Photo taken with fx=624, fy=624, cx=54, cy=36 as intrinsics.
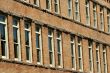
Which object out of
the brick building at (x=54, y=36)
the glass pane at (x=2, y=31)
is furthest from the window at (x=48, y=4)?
the glass pane at (x=2, y=31)

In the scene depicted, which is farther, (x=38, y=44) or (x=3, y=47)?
(x=38, y=44)

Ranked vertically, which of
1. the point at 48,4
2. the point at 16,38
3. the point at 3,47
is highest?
the point at 48,4

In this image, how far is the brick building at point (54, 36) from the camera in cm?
3838

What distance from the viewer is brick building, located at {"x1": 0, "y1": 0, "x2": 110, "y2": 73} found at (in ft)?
126

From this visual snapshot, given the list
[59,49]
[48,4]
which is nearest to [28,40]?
[48,4]

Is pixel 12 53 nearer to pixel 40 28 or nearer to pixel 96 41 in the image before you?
pixel 40 28

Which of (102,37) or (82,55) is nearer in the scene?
(82,55)

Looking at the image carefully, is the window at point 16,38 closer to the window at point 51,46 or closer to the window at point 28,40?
the window at point 28,40

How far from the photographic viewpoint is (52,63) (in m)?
44.3

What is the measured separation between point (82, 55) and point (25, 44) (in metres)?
10.5

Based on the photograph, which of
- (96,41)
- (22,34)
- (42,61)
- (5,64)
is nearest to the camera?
(5,64)

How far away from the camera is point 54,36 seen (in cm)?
4462

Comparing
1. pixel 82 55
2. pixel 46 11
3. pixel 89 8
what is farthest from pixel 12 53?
pixel 89 8

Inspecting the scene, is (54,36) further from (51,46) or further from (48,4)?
(48,4)
